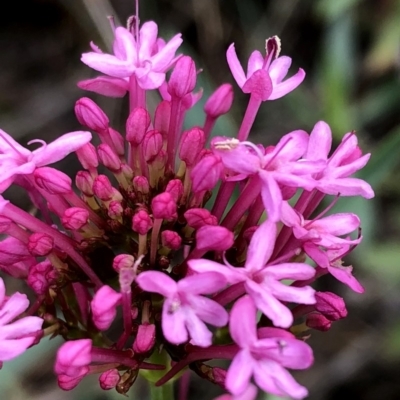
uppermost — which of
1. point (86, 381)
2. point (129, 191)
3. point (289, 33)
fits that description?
point (289, 33)

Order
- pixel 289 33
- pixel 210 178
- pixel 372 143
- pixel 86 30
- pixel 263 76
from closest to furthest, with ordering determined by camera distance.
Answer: pixel 210 178, pixel 263 76, pixel 372 143, pixel 86 30, pixel 289 33

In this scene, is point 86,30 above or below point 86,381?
above

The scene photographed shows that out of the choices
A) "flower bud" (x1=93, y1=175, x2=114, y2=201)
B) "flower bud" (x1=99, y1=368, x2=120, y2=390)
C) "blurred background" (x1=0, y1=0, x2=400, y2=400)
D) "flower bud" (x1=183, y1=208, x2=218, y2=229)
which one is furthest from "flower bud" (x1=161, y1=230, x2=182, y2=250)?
"blurred background" (x1=0, y1=0, x2=400, y2=400)

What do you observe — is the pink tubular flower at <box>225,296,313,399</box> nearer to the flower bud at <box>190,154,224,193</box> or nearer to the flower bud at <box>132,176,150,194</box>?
the flower bud at <box>190,154,224,193</box>

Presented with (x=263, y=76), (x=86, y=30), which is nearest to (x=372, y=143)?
(x=86, y=30)

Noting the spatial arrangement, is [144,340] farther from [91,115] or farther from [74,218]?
[91,115]

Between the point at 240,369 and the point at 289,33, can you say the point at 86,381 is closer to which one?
the point at 240,369
